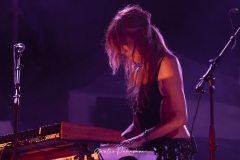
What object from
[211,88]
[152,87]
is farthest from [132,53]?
[211,88]

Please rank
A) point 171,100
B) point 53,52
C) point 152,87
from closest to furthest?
point 171,100 < point 152,87 < point 53,52

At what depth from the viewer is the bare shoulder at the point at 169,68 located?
2.74 meters

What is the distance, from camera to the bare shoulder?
2742 millimetres

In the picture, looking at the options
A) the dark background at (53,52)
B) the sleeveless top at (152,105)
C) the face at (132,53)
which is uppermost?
the dark background at (53,52)

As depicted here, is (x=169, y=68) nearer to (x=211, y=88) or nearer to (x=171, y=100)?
(x=171, y=100)

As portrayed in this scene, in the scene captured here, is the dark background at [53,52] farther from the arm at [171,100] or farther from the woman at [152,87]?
the arm at [171,100]

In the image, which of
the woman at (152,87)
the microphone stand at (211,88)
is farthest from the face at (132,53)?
the microphone stand at (211,88)

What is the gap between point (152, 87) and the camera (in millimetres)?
2820

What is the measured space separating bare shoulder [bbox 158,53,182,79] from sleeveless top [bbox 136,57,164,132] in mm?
36

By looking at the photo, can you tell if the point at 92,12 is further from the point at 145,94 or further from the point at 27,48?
the point at 145,94

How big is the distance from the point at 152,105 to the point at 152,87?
5.1 inches

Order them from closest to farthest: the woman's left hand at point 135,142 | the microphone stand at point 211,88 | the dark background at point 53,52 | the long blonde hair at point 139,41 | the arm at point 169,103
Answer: the woman's left hand at point 135,142 → the arm at point 169,103 → the microphone stand at point 211,88 → the long blonde hair at point 139,41 → the dark background at point 53,52

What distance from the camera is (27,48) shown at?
19.9ft

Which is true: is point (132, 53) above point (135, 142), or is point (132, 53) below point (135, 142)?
above
